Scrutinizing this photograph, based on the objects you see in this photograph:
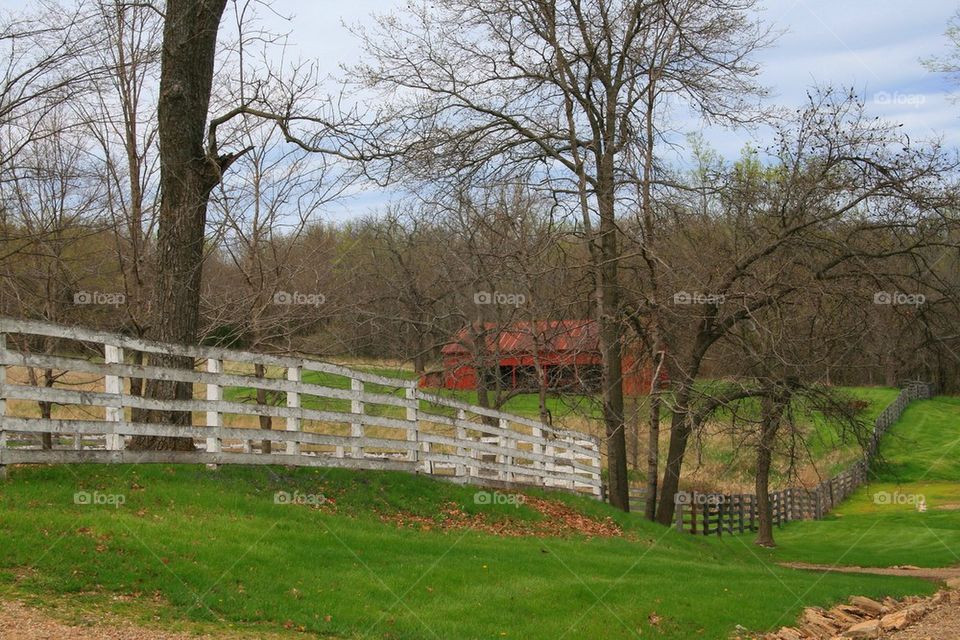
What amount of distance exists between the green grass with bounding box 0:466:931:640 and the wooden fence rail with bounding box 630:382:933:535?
1250 centimetres

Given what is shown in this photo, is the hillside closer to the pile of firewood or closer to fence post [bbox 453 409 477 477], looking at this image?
the pile of firewood

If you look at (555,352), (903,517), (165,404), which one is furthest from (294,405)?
(903,517)

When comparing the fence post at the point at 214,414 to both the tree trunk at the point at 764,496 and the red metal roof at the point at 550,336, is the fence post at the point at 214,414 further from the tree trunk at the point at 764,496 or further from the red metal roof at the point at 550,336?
the tree trunk at the point at 764,496

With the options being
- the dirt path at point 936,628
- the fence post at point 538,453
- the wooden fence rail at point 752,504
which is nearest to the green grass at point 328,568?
the dirt path at point 936,628

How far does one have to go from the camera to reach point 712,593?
13.1 meters

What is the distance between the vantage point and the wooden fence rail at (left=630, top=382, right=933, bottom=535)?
97.6 ft

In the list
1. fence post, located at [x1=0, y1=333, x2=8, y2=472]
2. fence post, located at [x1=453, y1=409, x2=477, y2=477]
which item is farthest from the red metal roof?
fence post, located at [x1=0, y1=333, x2=8, y2=472]

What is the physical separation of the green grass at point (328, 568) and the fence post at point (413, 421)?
2.57 ft

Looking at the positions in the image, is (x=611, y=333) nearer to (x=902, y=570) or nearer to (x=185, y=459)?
(x=902, y=570)

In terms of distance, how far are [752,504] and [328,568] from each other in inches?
1058

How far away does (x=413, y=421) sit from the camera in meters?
15.8

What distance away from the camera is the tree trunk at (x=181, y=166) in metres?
13.5

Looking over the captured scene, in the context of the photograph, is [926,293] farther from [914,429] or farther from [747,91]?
[914,429]

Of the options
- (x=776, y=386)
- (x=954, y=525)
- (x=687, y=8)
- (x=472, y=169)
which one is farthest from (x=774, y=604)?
(x=954, y=525)
